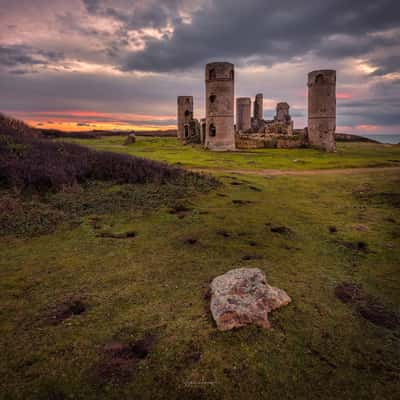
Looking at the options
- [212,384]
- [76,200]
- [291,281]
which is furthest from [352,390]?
[76,200]

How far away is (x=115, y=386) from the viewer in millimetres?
3283

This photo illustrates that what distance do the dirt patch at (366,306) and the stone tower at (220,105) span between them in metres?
30.3

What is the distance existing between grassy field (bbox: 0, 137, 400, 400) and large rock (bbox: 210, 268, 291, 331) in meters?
0.14

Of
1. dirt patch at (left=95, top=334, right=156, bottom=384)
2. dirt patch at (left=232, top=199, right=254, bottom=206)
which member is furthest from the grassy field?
dirt patch at (left=232, top=199, right=254, bottom=206)

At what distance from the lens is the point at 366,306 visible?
498 cm

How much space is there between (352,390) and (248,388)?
107 cm

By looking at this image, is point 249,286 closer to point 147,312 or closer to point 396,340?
point 147,312

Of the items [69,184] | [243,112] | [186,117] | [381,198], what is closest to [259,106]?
[243,112]

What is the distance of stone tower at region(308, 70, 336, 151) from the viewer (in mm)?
34094

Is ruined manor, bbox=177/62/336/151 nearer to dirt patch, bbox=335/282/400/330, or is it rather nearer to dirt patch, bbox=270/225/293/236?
dirt patch, bbox=270/225/293/236

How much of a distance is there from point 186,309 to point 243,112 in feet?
199

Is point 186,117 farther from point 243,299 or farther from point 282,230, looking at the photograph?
point 243,299

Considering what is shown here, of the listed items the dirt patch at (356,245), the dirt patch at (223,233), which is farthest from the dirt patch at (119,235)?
the dirt patch at (356,245)

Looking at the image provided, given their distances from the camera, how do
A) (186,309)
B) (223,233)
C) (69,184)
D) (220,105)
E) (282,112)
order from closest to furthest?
(186,309), (223,233), (69,184), (220,105), (282,112)
